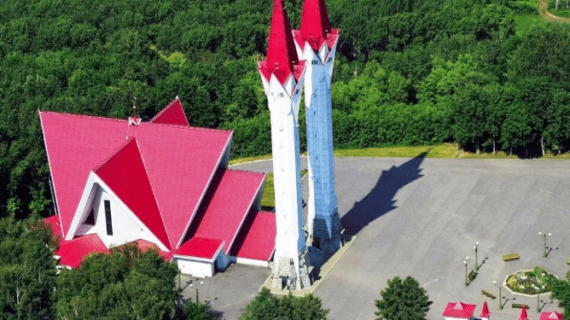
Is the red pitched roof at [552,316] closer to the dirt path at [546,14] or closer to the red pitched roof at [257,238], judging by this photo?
the red pitched roof at [257,238]

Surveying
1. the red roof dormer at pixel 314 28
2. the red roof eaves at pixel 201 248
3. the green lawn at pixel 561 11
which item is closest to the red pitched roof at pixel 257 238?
the red roof eaves at pixel 201 248

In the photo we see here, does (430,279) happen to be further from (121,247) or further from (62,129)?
(62,129)

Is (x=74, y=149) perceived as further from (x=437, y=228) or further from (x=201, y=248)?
(x=437, y=228)

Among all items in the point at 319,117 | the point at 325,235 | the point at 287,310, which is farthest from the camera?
the point at 325,235

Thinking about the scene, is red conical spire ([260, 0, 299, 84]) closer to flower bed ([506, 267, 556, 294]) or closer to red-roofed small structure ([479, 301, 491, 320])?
red-roofed small structure ([479, 301, 491, 320])

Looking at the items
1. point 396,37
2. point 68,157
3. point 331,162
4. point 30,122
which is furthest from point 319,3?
point 396,37

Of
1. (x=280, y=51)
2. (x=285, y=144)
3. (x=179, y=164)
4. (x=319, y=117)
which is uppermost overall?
(x=280, y=51)

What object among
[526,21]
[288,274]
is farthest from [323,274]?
[526,21]
